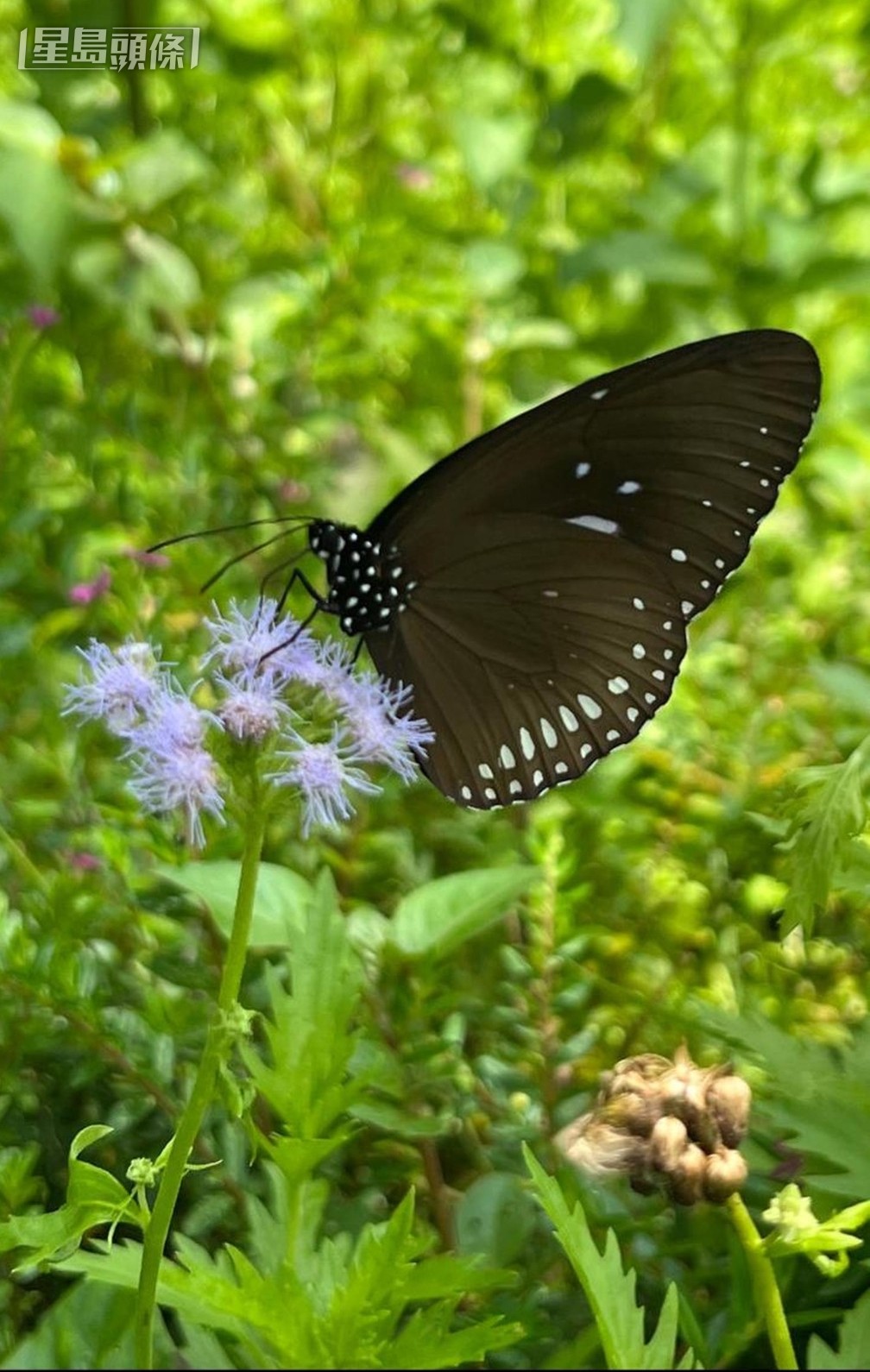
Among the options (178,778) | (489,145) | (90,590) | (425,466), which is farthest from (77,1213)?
(489,145)

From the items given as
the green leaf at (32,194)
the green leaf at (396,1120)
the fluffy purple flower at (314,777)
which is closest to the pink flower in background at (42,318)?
the green leaf at (32,194)

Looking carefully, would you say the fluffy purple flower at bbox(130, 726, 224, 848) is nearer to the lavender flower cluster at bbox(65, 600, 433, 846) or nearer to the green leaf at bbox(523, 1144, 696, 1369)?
the lavender flower cluster at bbox(65, 600, 433, 846)

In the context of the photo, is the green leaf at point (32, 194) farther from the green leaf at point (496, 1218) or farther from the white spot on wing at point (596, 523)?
the green leaf at point (496, 1218)

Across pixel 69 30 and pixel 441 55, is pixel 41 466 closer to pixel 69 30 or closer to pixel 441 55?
pixel 69 30


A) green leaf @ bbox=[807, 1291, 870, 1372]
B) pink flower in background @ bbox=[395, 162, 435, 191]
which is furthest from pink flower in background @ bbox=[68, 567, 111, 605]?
pink flower in background @ bbox=[395, 162, 435, 191]

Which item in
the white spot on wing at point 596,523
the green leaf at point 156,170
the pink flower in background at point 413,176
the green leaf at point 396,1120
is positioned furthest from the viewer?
the pink flower in background at point 413,176

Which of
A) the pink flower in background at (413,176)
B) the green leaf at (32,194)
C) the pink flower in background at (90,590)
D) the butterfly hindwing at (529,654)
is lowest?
the butterfly hindwing at (529,654)

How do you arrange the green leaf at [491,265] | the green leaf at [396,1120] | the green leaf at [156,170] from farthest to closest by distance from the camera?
the green leaf at [491,265], the green leaf at [156,170], the green leaf at [396,1120]
